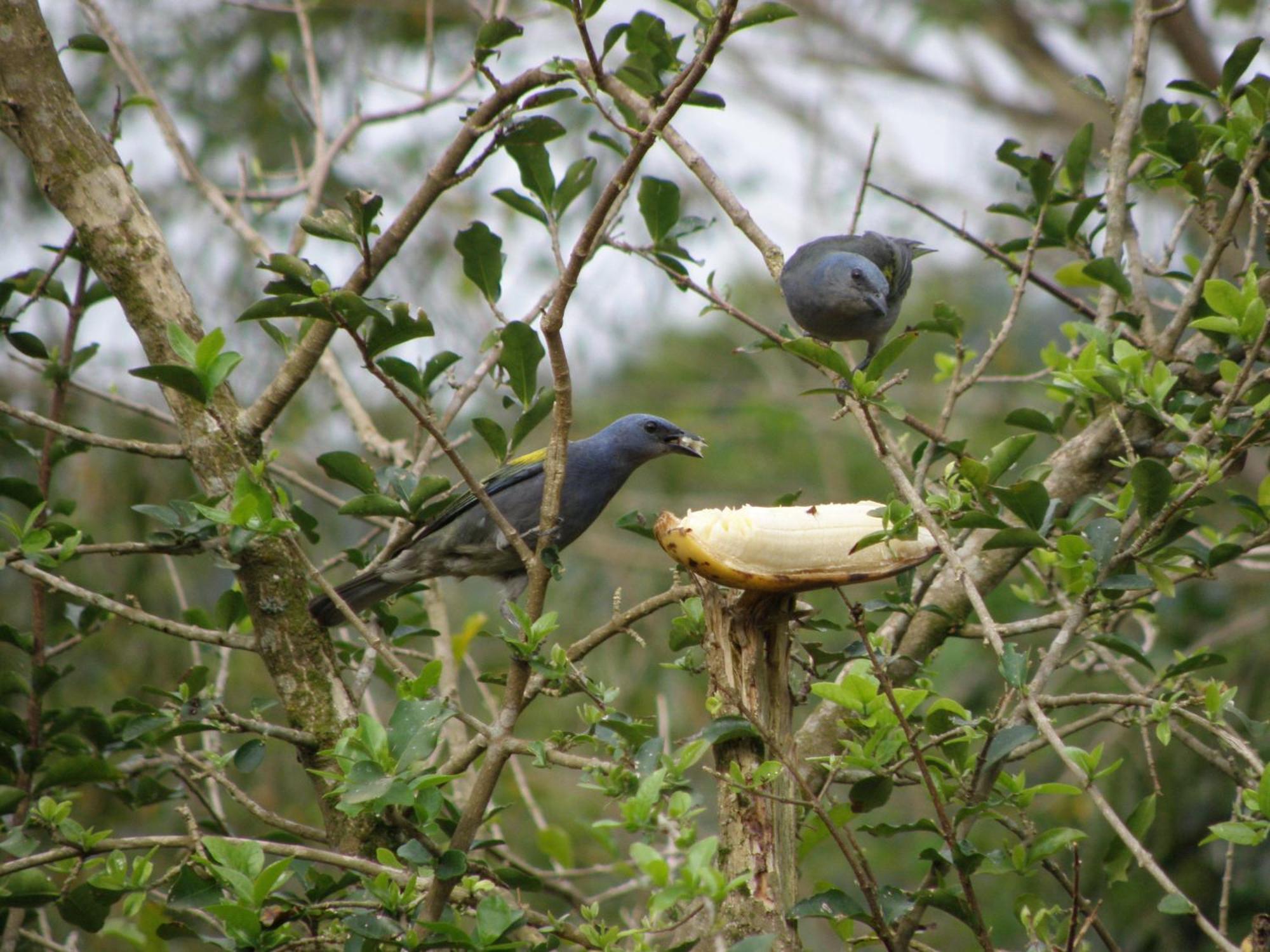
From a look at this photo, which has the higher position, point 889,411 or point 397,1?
point 397,1

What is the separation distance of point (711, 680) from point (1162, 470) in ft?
3.41

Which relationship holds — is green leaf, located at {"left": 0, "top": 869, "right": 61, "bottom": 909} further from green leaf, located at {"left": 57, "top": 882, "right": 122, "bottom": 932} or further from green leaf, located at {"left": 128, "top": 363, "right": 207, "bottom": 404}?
green leaf, located at {"left": 128, "top": 363, "right": 207, "bottom": 404}

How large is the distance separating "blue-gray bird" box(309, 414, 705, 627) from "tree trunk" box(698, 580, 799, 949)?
1813mm

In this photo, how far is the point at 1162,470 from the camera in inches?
98.8

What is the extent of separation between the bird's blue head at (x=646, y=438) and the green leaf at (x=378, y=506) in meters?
1.96

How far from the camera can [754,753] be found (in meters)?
2.56

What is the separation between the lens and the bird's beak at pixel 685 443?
4.72 metres

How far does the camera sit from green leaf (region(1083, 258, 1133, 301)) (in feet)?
10.7

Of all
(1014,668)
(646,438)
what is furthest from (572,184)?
(1014,668)

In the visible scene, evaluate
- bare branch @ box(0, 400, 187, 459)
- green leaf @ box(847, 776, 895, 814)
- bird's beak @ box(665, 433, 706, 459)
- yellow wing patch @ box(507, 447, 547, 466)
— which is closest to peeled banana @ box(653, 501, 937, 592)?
green leaf @ box(847, 776, 895, 814)

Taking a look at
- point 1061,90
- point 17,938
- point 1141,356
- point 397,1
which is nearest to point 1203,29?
point 1061,90

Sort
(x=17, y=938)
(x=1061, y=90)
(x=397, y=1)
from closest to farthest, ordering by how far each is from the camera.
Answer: (x=17, y=938) < (x=397, y=1) < (x=1061, y=90)

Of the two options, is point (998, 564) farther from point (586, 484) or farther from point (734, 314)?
point (586, 484)

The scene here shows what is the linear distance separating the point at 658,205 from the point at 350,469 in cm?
135
